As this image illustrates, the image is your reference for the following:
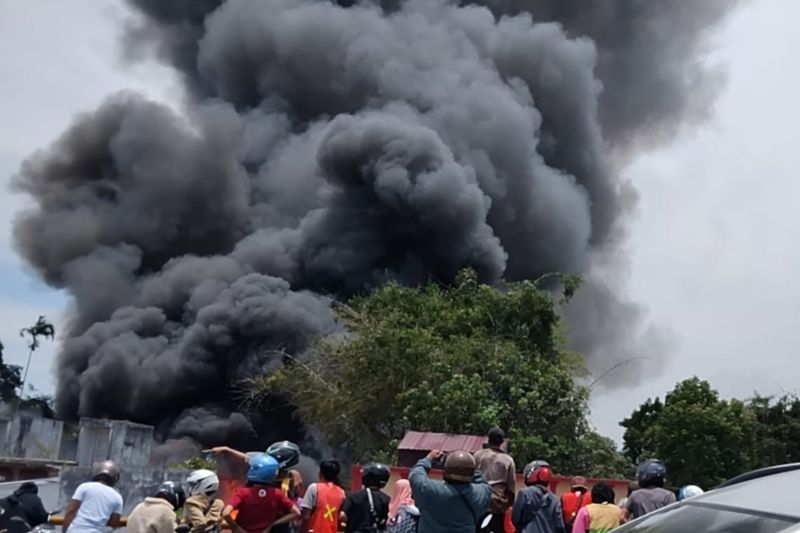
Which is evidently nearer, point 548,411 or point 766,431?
point 548,411

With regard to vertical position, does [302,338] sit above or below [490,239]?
below

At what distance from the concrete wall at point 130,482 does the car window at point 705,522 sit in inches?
241

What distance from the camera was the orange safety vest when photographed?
5.54 metres

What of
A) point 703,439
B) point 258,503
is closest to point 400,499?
point 258,503

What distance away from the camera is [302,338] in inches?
1077

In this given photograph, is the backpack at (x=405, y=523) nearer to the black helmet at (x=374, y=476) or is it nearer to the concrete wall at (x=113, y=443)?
the black helmet at (x=374, y=476)

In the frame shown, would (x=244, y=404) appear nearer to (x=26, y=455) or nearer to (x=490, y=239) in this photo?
(x=26, y=455)

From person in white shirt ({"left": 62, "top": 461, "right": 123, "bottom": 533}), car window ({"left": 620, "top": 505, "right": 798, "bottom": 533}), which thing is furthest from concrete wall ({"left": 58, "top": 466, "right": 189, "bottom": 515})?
car window ({"left": 620, "top": 505, "right": 798, "bottom": 533})

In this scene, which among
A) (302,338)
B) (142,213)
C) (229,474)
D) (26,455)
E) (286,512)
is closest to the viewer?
(286,512)

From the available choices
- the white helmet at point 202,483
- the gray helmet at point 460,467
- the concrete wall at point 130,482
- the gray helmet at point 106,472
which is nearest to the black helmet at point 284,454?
the white helmet at point 202,483

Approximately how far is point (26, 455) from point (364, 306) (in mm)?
10066

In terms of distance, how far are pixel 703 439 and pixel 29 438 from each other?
58.7ft

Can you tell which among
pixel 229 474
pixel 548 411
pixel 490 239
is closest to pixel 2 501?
pixel 229 474

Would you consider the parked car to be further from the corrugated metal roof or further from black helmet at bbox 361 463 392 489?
the corrugated metal roof
